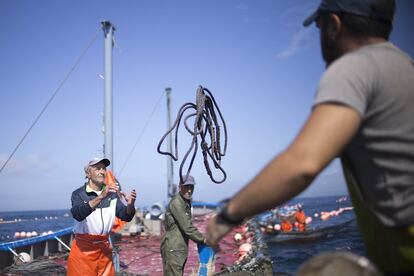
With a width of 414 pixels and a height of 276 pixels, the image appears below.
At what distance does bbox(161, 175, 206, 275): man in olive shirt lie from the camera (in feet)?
19.2

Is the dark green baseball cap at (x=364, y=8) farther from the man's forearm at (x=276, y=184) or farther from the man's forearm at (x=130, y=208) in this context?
the man's forearm at (x=130, y=208)

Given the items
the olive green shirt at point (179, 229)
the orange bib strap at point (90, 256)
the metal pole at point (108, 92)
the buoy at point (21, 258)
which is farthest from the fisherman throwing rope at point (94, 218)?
the buoy at point (21, 258)

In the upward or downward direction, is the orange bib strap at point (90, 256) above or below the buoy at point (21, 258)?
above

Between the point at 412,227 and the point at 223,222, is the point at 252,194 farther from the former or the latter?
the point at 412,227

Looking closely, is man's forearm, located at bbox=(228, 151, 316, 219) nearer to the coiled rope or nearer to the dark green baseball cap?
the dark green baseball cap

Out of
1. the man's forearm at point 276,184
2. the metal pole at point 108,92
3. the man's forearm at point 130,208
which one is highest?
the metal pole at point 108,92

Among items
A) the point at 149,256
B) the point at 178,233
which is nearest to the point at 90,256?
the point at 178,233

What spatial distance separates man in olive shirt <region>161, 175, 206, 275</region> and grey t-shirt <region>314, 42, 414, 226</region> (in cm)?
475

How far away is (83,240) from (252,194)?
4705mm

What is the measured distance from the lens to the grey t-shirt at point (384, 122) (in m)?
1.32

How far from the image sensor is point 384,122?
136 centimetres

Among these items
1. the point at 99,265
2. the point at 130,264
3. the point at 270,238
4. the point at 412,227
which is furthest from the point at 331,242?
the point at 412,227

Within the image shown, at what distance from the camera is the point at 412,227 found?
1319 millimetres

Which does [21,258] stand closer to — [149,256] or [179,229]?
[149,256]
